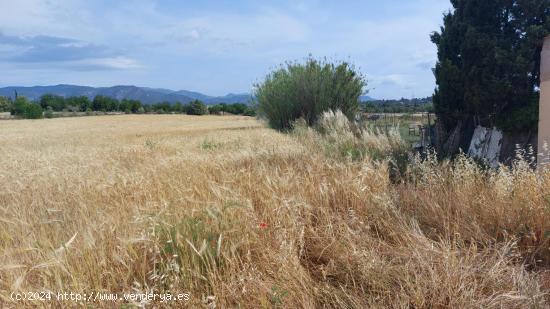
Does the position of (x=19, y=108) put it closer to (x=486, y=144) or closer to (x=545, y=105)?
(x=486, y=144)

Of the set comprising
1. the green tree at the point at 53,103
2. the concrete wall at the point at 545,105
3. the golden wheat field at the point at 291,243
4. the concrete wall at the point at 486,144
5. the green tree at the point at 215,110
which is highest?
the green tree at the point at 53,103

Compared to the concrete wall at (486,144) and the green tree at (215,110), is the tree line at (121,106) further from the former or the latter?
the concrete wall at (486,144)

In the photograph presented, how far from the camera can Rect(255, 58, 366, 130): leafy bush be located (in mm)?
15969

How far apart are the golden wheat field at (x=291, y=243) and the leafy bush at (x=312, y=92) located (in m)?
12.3

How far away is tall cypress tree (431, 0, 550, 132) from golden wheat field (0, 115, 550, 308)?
2.62m

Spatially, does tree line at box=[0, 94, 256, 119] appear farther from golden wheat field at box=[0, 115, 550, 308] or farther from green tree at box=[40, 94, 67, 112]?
golden wheat field at box=[0, 115, 550, 308]

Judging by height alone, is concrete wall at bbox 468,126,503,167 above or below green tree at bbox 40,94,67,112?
below

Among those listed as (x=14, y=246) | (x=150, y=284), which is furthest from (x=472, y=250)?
(x=14, y=246)

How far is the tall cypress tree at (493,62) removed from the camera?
517 centimetres

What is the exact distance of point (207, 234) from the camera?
2.43 m

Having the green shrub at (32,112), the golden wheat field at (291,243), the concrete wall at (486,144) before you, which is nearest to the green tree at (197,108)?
the green shrub at (32,112)

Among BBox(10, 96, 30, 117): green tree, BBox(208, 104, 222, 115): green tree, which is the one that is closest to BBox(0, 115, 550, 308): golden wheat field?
BBox(10, 96, 30, 117): green tree

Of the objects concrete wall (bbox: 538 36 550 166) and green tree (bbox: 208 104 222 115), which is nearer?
concrete wall (bbox: 538 36 550 166)

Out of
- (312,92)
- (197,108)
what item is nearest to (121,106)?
(197,108)
